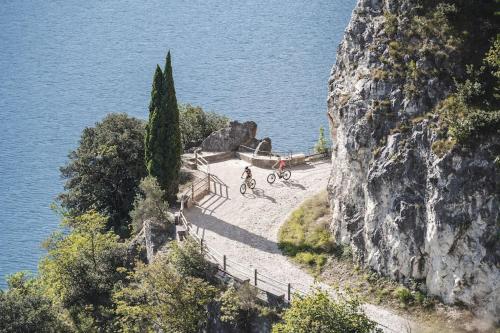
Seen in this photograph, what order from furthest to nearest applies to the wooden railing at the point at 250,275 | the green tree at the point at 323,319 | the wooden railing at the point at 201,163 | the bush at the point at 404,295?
1. the wooden railing at the point at 201,163
2. the wooden railing at the point at 250,275
3. the bush at the point at 404,295
4. the green tree at the point at 323,319

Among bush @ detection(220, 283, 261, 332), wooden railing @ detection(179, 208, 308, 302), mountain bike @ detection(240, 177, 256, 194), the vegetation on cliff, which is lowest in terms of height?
bush @ detection(220, 283, 261, 332)

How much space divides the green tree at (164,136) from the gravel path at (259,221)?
3.18 meters

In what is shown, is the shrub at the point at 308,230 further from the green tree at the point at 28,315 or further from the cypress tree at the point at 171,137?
the green tree at the point at 28,315

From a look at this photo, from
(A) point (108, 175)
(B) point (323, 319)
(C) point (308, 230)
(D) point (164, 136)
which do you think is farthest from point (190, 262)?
(A) point (108, 175)

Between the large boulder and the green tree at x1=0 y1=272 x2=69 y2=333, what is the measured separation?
23.9 metres

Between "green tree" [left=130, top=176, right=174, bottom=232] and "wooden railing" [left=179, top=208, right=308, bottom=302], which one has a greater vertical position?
"green tree" [left=130, top=176, right=174, bottom=232]

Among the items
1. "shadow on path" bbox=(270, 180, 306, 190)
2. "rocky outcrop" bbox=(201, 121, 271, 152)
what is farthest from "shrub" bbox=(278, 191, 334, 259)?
"rocky outcrop" bbox=(201, 121, 271, 152)

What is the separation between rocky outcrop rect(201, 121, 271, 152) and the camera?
6288cm

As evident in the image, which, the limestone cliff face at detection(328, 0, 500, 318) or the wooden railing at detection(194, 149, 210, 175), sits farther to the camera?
the wooden railing at detection(194, 149, 210, 175)

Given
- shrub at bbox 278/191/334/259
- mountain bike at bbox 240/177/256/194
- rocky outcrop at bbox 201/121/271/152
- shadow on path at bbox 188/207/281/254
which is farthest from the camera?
rocky outcrop at bbox 201/121/271/152

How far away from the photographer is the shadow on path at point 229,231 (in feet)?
144

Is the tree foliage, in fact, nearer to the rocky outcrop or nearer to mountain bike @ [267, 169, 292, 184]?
the rocky outcrop

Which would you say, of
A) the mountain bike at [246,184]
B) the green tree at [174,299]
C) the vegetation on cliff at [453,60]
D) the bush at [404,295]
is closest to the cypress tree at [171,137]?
the mountain bike at [246,184]

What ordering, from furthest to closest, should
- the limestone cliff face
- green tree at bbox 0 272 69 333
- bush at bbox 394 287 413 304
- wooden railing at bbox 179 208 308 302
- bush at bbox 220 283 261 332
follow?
green tree at bbox 0 272 69 333 < wooden railing at bbox 179 208 308 302 < bush at bbox 220 283 261 332 < bush at bbox 394 287 413 304 < the limestone cliff face
